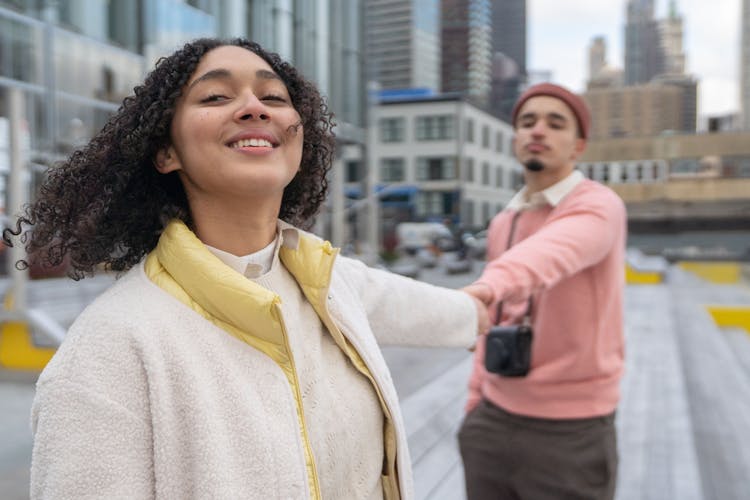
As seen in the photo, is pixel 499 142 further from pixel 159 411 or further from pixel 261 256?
pixel 159 411

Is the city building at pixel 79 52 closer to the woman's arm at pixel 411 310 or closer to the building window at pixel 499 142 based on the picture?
the woman's arm at pixel 411 310

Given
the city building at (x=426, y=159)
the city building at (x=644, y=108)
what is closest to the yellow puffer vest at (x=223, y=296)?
the city building at (x=426, y=159)

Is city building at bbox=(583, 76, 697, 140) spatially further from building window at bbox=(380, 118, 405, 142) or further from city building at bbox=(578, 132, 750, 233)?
building window at bbox=(380, 118, 405, 142)

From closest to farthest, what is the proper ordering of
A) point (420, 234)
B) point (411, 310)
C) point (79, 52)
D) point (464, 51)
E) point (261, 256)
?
point (261, 256) → point (411, 310) → point (79, 52) → point (420, 234) → point (464, 51)

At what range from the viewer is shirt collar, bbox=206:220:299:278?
130 cm

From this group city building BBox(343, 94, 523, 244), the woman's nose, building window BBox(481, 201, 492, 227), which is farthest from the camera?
building window BBox(481, 201, 492, 227)

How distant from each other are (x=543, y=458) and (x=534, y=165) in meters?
0.96

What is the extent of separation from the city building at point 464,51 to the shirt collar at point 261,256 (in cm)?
11211

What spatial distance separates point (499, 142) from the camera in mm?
62281

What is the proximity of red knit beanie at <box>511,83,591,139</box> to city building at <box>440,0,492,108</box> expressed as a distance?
111m

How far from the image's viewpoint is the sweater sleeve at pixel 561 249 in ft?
6.65

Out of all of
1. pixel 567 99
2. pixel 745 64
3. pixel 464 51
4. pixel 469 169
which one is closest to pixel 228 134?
pixel 567 99

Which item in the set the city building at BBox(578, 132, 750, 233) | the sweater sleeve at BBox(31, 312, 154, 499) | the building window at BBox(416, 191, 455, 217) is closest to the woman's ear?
the sweater sleeve at BBox(31, 312, 154, 499)

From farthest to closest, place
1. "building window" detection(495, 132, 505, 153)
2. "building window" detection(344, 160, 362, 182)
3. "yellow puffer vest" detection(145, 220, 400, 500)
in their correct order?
"building window" detection(495, 132, 505, 153), "building window" detection(344, 160, 362, 182), "yellow puffer vest" detection(145, 220, 400, 500)
